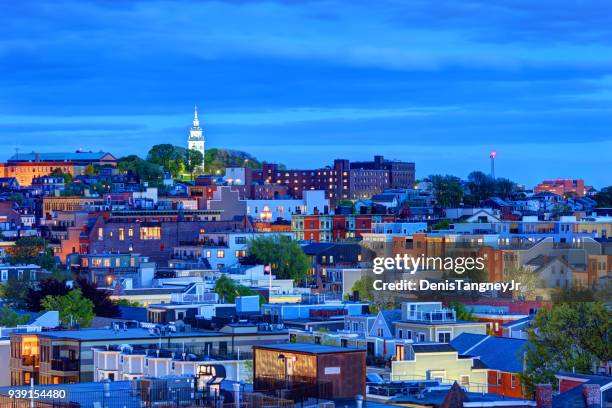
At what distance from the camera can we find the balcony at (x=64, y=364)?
73.5 m

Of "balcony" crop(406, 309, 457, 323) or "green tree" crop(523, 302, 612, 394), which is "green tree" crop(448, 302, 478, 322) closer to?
"balcony" crop(406, 309, 457, 323)

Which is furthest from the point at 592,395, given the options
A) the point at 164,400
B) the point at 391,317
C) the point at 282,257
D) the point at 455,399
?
the point at 282,257

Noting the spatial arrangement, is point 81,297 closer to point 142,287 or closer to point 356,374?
point 142,287

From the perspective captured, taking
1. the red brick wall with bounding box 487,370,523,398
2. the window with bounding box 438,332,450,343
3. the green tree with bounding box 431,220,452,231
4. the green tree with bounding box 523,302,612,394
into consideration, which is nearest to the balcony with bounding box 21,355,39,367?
the window with bounding box 438,332,450,343

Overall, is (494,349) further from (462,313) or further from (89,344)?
(462,313)

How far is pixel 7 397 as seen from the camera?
153 ft

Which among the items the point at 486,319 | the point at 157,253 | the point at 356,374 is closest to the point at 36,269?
the point at 157,253

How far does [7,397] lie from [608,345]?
31663 millimetres

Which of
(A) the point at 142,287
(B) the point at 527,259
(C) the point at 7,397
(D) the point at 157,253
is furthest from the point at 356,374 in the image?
(D) the point at 157,253

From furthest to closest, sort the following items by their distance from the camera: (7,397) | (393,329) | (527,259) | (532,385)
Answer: (527,259)
(393,329)
(532,385)
(7,397)

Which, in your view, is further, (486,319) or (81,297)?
(81,297)

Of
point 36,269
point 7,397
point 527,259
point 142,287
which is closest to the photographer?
point 7,397

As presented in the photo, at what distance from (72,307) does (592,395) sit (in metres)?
56.6

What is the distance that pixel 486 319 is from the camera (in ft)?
320
